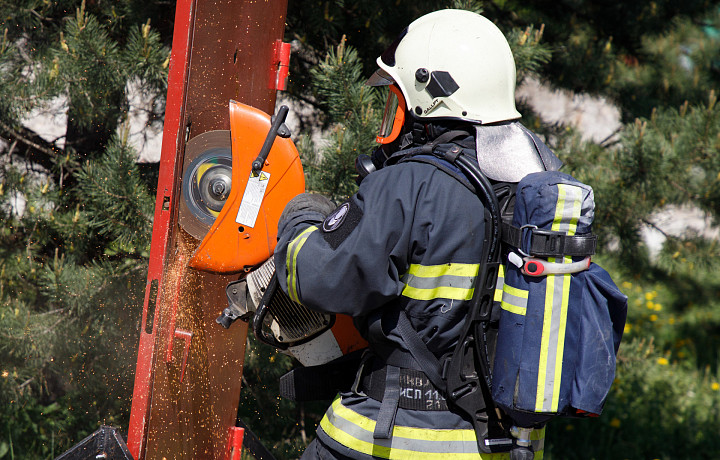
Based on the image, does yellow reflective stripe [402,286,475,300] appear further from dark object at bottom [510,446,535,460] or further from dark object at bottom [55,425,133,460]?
dark object at bottom [55,425,133,460]

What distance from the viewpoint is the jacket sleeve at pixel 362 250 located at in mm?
1599

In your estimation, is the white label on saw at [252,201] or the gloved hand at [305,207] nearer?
the gloved hand at [305,207]

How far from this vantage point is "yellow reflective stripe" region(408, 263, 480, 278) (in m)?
1.69

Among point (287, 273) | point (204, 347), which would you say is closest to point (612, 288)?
point (287, 273)

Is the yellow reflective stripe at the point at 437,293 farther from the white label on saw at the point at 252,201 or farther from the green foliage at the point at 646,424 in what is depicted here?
the green foliage at the point at 646,424

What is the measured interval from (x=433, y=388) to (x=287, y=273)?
1.64ft

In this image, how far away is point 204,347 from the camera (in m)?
2.21

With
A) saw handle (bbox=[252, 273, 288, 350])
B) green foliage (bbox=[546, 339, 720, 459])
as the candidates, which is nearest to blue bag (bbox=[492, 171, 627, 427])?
saw handle (bbox=[252, 273, 288, 350])

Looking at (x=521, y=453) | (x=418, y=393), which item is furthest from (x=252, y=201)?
(x=521, y=453)

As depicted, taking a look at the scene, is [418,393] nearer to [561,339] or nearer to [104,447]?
[561,339]

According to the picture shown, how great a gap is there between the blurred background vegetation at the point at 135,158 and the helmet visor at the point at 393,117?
68 centimetres

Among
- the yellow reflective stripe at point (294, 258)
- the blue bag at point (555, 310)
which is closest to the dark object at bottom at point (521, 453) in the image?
the blue bag at point (555, 310)

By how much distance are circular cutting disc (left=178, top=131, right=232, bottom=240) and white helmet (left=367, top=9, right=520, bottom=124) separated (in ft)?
2.01

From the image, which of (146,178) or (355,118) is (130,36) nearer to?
(146,178)
